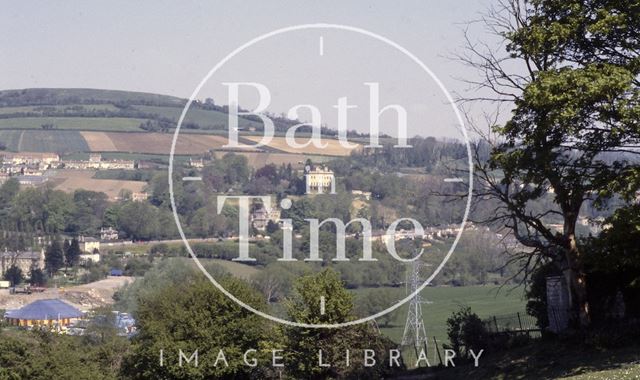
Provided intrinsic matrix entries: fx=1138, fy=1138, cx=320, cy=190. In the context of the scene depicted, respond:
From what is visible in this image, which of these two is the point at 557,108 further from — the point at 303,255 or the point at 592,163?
the point at 303,255

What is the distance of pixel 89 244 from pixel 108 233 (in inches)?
319

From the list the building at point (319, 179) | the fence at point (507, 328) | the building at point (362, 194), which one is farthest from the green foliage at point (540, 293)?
the building at point (319, 179)

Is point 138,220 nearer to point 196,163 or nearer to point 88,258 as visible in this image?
point 88,258

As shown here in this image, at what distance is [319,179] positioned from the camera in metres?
130

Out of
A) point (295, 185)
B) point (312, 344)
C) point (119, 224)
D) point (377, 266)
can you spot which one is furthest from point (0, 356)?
point (119, 224)

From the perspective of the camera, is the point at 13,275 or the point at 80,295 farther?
the point at 13,275

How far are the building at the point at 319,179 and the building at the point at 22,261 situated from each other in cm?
3351

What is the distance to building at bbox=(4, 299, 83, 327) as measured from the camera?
271ft

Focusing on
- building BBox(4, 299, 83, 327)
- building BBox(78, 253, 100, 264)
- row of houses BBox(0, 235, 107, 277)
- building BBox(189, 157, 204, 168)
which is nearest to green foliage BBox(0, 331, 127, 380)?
building BBox(4, 299, 83, 327)

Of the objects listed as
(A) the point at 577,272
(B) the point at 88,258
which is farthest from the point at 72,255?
(A) the point at 577,272

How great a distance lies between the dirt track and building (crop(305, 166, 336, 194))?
22.0 metres

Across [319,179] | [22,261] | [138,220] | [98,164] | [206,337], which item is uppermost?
[98,164]

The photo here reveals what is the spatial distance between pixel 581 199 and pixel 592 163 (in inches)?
35.8

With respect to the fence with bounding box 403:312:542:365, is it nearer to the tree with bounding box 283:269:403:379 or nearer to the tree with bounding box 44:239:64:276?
the tree with bounding box 283:269:403:379
